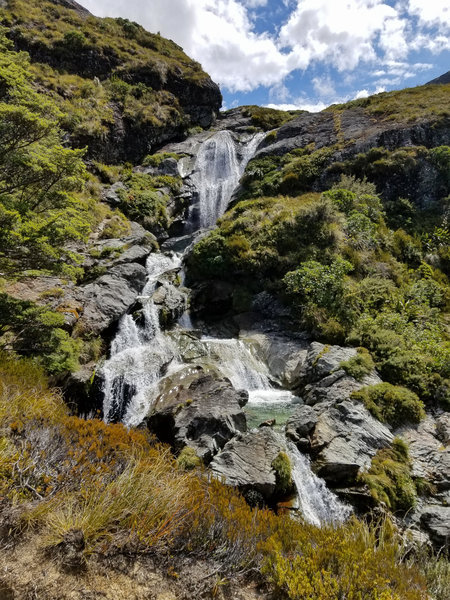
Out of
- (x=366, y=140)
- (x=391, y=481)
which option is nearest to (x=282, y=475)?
(x=391, y=481)

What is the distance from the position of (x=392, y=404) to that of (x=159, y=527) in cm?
813

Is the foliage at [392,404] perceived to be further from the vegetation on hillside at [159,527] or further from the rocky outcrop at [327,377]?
the vegetation on hillside at [159,527]

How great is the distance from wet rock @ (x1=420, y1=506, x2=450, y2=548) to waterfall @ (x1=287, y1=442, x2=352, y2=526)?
146cm

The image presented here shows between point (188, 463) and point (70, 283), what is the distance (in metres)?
9.65

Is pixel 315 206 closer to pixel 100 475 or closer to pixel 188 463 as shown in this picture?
pixel 188 463

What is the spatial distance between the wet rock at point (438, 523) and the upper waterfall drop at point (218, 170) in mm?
22276

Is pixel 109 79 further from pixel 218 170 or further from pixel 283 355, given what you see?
pixel 283 355

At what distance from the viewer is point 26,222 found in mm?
6555

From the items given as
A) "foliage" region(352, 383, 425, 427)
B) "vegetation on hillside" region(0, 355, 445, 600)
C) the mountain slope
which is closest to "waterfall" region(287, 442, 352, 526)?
"foliage" region(352, 383, 425, 427)

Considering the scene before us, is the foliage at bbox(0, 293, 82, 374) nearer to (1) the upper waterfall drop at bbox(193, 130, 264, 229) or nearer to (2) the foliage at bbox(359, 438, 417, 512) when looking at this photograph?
(2) the foliage at bbox(359, 438, 417, 512)

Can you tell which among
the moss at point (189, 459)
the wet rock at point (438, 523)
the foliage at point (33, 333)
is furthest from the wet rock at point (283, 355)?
the foliage at point (33, 333)

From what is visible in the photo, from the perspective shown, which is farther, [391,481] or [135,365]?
[135,365]

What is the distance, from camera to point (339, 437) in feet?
25.3

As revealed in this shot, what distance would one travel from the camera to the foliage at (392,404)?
858 cm
